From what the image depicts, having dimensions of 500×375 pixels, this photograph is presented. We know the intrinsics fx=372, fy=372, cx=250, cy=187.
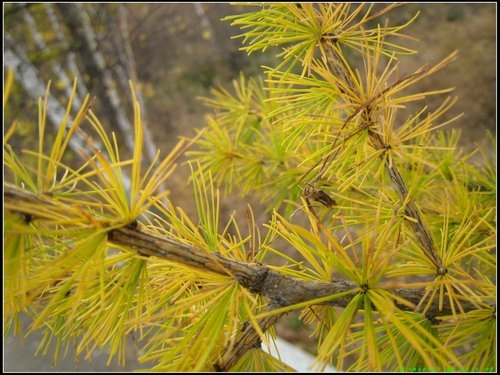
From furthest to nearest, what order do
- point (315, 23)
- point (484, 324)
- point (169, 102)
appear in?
1. point (169, 102)
2. point (315, 23)
3. point (484, 324)

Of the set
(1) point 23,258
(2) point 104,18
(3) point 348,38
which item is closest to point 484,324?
(3) point 348,38

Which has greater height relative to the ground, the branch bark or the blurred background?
the blurred background

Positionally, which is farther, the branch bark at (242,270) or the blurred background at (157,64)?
the blurred background at (157,64)

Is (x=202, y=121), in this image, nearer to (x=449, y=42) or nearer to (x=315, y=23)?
(x=449, y=42)

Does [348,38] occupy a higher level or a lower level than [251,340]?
higher

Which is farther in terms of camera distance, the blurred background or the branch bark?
the blurred background

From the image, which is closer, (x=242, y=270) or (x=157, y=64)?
(x=242, y=270)

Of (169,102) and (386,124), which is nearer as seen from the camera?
(386,124)

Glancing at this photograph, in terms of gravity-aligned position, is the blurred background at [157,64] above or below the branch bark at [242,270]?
above
